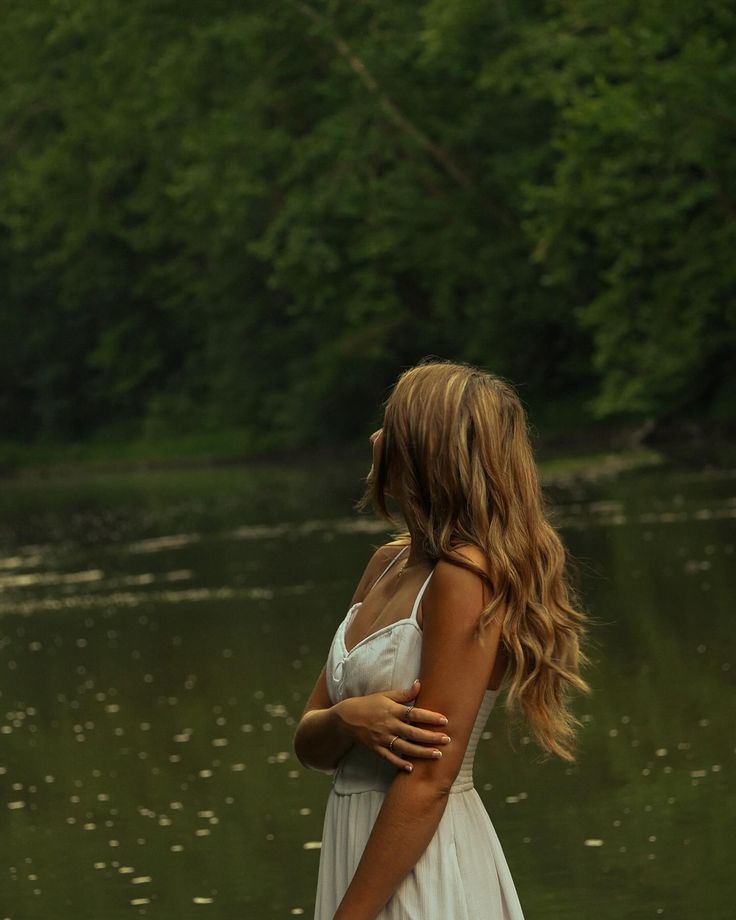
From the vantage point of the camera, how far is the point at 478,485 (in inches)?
131

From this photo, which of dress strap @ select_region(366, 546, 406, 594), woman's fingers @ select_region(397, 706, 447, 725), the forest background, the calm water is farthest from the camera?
the forest background

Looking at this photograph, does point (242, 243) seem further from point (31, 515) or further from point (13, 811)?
point (13, 811)

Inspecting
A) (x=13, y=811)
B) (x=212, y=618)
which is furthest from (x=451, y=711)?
(x=212, y=618)

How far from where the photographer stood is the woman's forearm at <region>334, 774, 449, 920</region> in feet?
10.7

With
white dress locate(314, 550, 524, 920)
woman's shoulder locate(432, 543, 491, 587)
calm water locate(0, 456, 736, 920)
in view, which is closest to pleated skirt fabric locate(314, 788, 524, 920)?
white dress locate(314, 550, 524, 920)

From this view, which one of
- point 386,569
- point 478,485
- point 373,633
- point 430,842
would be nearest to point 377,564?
point 386,569

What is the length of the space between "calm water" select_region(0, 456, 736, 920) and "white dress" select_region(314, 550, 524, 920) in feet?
11.8

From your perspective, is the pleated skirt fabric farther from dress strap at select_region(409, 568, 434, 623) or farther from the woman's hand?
dress strap at select_region(409, 568, 434, 623)

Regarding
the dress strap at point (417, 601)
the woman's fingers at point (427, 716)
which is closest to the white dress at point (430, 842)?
the dress strap at point (417, 601)

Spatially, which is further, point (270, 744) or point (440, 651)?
point (270, 744)

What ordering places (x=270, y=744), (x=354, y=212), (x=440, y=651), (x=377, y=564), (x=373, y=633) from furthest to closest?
(x=354, y=212), (x=270, y=744), (x=377, y=564), (x=373, y=633), (x=440, y=651)

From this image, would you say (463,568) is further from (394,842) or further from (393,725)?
(394,842)

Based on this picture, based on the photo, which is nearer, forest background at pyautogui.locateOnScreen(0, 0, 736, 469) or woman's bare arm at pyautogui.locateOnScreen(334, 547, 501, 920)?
woman's bare arm at pyautogui.locateOnScreen(334, 547, 501, 920)

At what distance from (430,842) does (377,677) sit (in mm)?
284
